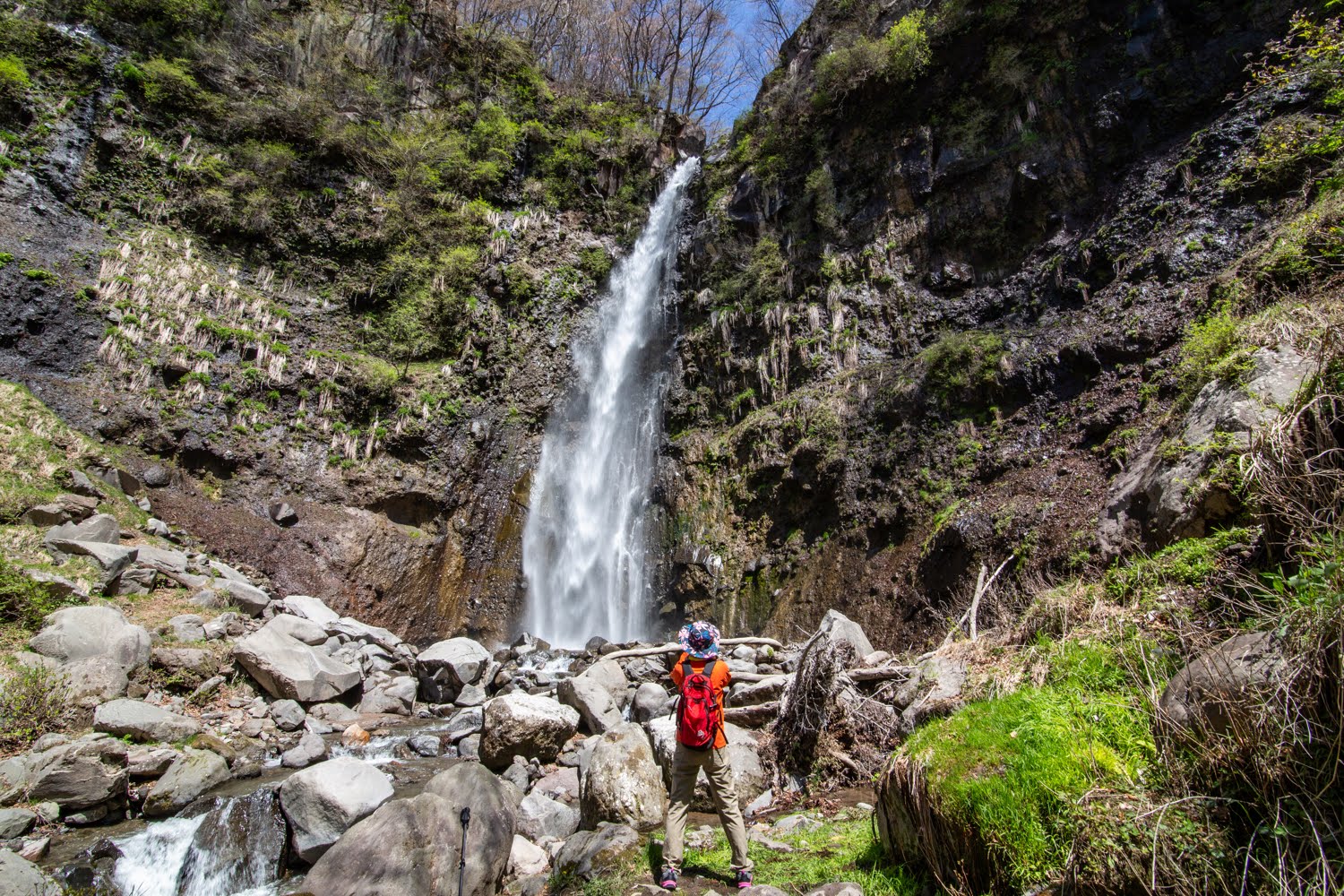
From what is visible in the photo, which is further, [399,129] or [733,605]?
[399,129]

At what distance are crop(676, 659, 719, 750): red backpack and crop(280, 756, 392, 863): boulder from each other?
337 cm

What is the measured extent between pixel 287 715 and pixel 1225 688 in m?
10.1

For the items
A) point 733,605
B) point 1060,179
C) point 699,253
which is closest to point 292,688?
point 733,605

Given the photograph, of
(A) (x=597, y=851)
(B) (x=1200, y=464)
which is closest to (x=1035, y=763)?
(A) (x=597, y=851)

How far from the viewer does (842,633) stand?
26.4 ft

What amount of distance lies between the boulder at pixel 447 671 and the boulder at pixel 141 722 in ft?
12.6

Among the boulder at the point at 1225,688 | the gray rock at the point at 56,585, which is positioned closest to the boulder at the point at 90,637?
the gray rock at the point at 56,585

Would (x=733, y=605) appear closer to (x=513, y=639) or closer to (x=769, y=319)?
(x=513, y=639)

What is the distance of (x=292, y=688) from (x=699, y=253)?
1578 cm

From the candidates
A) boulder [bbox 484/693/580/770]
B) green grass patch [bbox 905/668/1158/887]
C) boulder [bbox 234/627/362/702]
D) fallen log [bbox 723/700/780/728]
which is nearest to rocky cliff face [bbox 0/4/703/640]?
boulder [bbox 234/627/362/702]

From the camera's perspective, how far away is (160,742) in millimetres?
7133

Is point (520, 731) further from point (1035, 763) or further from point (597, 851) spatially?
point (1035, 763)

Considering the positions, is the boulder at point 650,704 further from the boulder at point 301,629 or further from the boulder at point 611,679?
the boulder at point 301,629

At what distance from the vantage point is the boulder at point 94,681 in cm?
725
